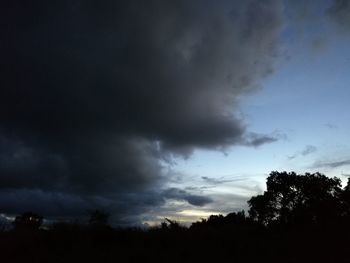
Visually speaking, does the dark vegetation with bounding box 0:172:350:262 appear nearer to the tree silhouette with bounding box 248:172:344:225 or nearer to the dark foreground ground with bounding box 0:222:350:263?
the dark foreground ground with bounding box 0:222:350:263

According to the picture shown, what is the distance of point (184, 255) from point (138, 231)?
4.28 meters

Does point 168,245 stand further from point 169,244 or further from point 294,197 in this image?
point 294,197

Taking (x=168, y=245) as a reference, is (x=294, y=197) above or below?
above

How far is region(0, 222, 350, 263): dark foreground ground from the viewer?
17.5 m

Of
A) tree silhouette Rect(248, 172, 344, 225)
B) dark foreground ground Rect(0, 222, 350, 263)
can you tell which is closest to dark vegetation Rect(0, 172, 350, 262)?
dark foreground ground Rect(0, 222, 350, 263)

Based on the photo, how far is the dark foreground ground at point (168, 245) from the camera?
17.5 m

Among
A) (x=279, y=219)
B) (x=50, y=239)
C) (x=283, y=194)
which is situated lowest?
(x=50, y=239)

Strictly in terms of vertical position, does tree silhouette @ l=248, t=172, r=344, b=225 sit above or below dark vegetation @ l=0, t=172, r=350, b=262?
above

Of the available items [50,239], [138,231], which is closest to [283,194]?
[138,231]

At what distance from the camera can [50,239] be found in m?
19.3

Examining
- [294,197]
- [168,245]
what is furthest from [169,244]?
[294,197]

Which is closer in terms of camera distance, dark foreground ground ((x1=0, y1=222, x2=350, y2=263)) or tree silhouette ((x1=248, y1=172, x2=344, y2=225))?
dark foreground ground ((x1=0, y1=222, x2=350, y2=263))

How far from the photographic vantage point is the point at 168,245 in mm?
20609

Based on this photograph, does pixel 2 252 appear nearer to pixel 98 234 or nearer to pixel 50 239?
pixel 50 239
